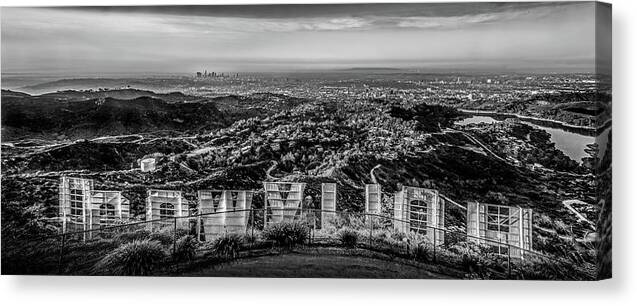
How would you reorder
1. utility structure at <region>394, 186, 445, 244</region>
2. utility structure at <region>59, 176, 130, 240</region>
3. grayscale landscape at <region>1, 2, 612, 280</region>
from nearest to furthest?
1. grayscale landscape at <region>1, 2, 612, 280</region>
2. utility structure at <region>394, 186, 445, 244</region>
3. utility structure at <region>59, 176, 130, 240</region>

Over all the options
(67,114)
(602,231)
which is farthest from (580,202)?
(67,114)

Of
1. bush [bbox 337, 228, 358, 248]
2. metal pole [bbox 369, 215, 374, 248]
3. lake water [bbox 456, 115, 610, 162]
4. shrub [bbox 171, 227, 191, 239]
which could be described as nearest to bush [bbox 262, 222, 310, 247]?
bush [bbox 337, 228, 358, 248]

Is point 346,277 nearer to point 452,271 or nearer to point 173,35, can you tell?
point 452,271

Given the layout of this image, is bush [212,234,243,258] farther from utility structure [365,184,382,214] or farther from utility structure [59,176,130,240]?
utility structure [365,184,382,214]

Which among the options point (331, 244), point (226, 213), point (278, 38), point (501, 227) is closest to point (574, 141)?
point (501, 227)

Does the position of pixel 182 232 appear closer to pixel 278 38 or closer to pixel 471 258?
pixel 278 38

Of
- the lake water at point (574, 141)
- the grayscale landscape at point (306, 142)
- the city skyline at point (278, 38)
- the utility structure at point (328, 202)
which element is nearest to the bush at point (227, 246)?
the grayscale landscape at point (306, 142)
